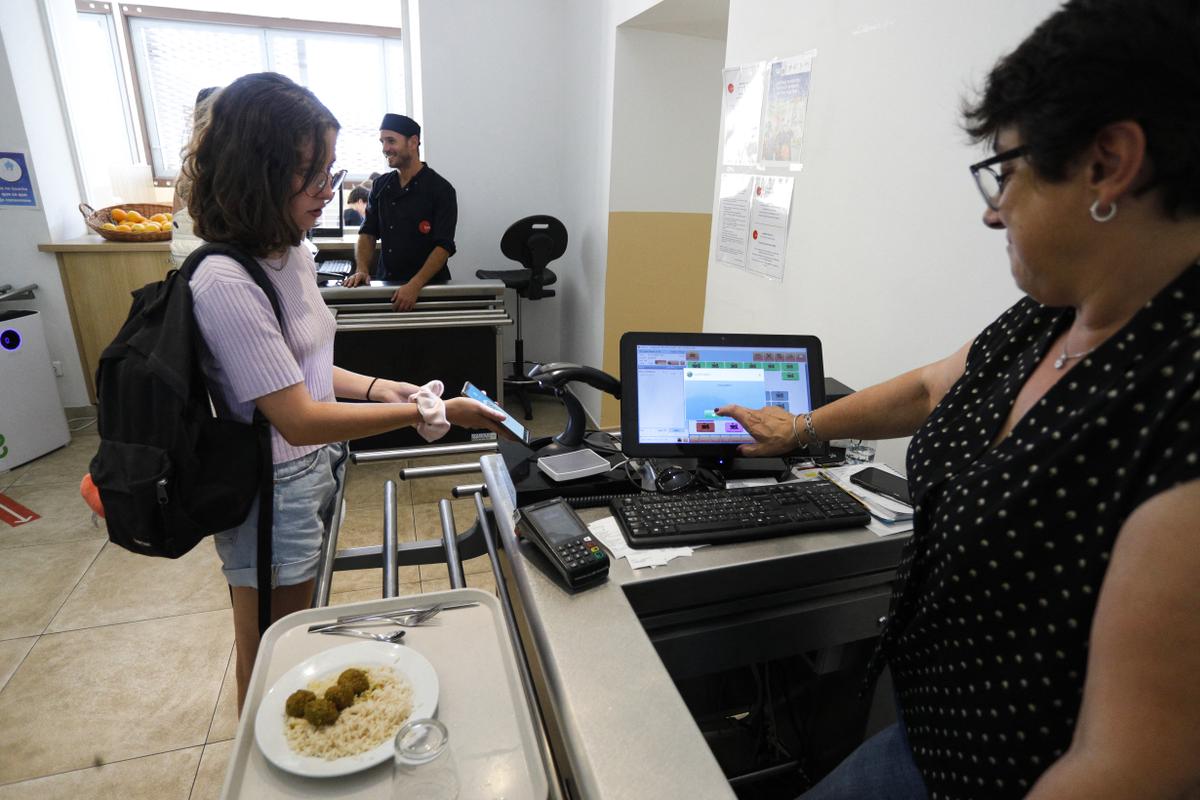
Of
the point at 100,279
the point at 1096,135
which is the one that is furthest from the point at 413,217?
the point at 1096,135

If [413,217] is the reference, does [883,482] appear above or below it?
below

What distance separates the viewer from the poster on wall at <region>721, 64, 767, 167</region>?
2043mm

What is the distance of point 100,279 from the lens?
373 centimetres

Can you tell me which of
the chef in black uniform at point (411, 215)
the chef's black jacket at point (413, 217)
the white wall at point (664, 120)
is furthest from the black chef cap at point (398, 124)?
the white wall at point (664, 120)

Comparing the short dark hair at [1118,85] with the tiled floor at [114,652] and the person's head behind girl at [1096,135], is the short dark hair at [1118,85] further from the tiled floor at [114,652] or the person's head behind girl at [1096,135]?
the tiled floor at [114,652]

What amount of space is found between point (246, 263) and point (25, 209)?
3525 millimetres

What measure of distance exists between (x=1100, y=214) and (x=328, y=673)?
3.19ft

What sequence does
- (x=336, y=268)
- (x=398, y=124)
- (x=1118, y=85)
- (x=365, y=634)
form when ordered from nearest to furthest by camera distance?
1. (x=1118, y=85)
2. (x=365, y=634)
3. (x=398, y=124)
4. (x=336, y=268)

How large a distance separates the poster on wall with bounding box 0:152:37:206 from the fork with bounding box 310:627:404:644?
397 cm

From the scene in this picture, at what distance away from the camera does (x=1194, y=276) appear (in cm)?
57

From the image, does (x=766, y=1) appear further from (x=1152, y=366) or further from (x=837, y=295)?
(x=1152, y=366)

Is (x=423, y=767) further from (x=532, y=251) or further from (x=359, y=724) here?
(x=532, y=251)

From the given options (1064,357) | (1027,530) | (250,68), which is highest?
(250,68)

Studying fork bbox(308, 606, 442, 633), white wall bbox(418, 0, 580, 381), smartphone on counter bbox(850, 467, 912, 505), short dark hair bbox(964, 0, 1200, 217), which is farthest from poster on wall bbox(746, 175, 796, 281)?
white wall bbox(418, 0, 580, 381)
